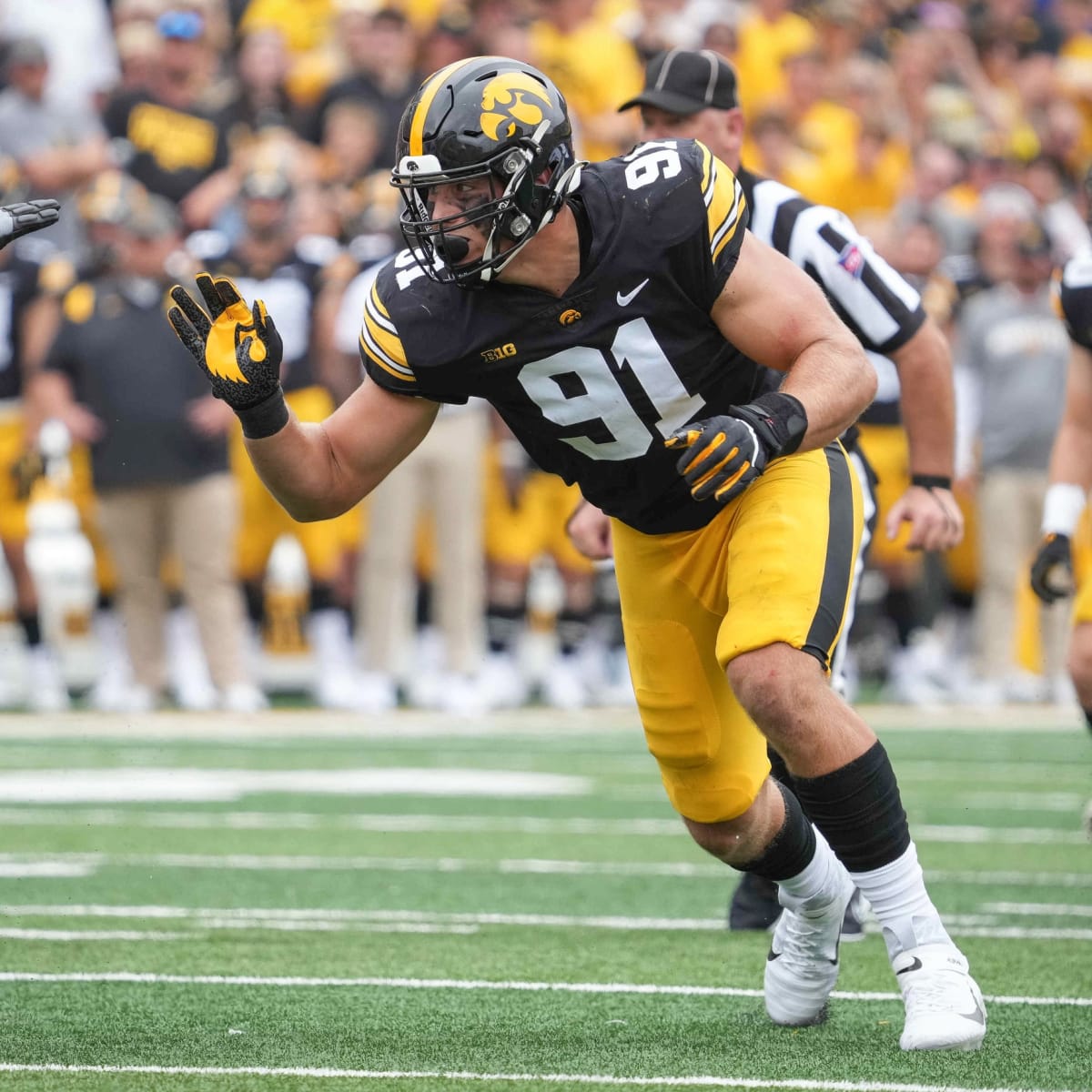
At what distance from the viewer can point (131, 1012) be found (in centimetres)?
394

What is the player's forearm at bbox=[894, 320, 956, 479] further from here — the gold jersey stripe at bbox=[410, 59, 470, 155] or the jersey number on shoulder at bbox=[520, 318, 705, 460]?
the gold jersey stripe at bbox=[410, 59, 470, 155]

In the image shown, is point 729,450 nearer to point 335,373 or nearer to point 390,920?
point 390,920

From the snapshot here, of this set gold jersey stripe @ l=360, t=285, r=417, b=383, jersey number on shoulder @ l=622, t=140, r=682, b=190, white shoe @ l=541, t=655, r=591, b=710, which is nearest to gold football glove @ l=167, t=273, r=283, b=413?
gold jersey stripe @ l=360, t=285, r=417, b=383

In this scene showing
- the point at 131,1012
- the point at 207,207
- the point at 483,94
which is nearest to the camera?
the point at 483,94

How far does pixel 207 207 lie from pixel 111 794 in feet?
12.4

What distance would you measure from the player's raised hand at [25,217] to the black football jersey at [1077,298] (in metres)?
2.55

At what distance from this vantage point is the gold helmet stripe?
12.0ft

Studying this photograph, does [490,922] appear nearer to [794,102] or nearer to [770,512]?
[770,512]

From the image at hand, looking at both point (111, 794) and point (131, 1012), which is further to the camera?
point (111, 794)

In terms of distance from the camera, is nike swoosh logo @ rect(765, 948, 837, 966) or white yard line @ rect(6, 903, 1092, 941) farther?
white yard line @ rect(6, 903, 1092, 941)

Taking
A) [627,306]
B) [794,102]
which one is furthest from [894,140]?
[627,306]

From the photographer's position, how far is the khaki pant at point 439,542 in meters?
10.0

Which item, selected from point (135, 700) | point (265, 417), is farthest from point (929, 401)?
point (135, 700)

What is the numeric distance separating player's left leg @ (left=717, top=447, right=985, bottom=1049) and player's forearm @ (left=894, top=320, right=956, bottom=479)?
94 centimetres
